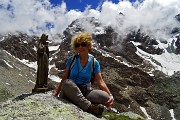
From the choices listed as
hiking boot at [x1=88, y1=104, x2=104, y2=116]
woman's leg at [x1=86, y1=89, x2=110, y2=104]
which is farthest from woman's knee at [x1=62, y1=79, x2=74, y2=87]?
hiking boot at [x1=88, y1=104, x2=104, y2=116]

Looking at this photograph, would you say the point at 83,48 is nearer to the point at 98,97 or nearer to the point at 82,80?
the point at 82,80

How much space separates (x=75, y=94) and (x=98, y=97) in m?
0.74

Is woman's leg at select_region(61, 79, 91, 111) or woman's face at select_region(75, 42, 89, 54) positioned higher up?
woman's face at select_region(75, 42, 89, 54)

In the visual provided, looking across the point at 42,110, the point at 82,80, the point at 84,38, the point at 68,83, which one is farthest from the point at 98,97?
the point at 42,110

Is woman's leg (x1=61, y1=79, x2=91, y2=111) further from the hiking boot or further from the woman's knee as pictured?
the hiking boot

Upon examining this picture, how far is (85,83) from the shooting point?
11867 mm

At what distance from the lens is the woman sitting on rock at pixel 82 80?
11438 mm

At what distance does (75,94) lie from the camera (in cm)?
1138

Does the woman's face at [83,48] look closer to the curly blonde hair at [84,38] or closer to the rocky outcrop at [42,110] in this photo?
the curly blonde hair at [84,38]

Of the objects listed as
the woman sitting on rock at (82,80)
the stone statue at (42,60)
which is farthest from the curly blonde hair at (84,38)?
the stone statue at (42,60)

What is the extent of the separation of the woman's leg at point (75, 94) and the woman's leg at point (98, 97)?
0.35 meters

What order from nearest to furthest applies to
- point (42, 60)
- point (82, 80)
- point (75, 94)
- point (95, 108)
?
1. point (95, 108)
2. point (75, 94)
3. point (82, 80)
4. point (42, 60)

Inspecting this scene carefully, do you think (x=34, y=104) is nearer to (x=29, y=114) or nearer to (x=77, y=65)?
(x=29, y=114)

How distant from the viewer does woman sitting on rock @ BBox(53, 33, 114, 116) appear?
11.4 meters
